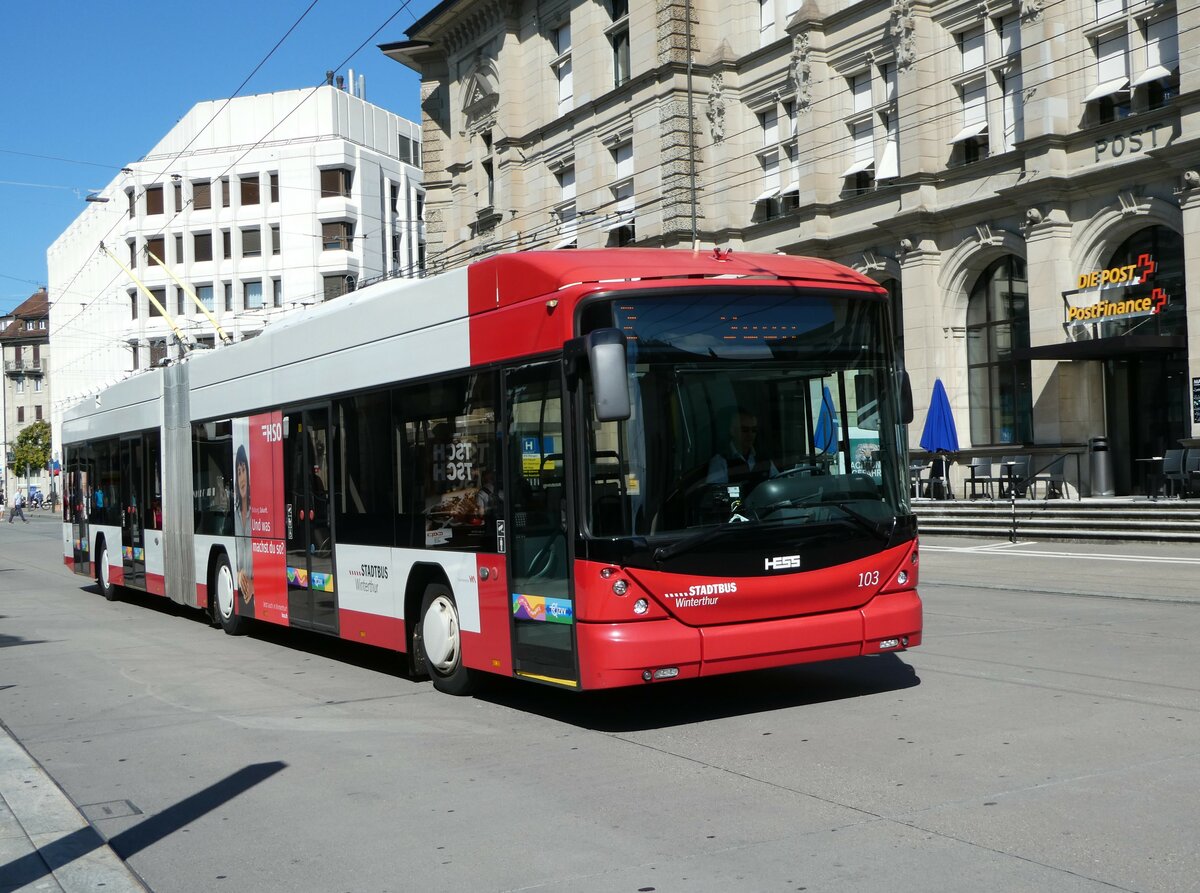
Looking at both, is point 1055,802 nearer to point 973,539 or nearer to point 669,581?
point 669,581

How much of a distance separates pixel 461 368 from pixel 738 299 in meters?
2.14

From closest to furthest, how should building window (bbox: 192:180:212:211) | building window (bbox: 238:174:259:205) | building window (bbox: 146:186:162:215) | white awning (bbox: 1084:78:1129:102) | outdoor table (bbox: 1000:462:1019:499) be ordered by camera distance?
white awning (bbox: 1084:78:1129:102), outdoor table (bbox: 1000:462:1019:499), building window (bbox: 238:174:259:205), building window (bbox: 192:180:212:211), building window (bbox: 146:186:162:215)

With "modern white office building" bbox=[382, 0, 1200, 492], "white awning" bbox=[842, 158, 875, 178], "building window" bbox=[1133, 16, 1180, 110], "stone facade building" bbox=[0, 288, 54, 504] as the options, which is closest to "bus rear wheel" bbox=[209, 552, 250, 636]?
"modern white office building" bbox=[382, 0, 1200, 492]

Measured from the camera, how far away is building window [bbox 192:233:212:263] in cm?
7431

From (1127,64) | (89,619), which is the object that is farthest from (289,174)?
(89,619)

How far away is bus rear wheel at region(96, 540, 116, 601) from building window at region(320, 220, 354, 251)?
53112mm

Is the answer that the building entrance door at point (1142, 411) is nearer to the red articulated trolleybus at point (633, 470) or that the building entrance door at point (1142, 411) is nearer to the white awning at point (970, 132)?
the white awning at point (970, 132)

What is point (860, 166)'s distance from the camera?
115ft

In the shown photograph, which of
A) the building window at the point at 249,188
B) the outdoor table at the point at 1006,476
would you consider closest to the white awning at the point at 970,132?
the outdoor table at the point at 1006,476

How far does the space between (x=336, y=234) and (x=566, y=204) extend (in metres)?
30.7

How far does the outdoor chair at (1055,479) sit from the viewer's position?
29766 mm

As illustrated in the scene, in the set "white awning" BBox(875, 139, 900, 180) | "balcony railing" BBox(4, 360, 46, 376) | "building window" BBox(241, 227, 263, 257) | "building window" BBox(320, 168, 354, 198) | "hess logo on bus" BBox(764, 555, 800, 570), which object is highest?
"building window" BBox(320, 168, 354, 198)

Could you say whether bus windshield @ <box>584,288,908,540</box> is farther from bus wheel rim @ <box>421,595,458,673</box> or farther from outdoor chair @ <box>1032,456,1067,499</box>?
outdoor chair @ <box>1032,456,1067,499</box>

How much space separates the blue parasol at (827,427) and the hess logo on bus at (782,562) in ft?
2.28
